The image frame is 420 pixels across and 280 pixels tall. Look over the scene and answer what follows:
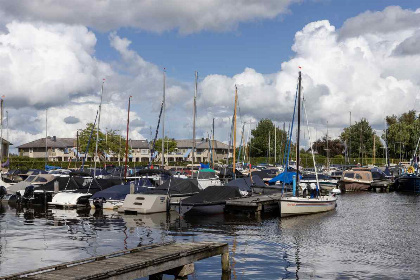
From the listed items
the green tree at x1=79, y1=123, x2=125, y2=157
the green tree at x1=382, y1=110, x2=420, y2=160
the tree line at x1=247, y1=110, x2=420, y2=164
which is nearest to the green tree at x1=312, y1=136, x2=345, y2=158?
the tree line at x1=247, y1=110, x2=420, y2=164

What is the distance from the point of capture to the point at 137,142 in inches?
7229

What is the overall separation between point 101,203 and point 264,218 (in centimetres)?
1334

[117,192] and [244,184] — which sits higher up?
[244,184]

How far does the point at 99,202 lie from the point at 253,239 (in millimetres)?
17247

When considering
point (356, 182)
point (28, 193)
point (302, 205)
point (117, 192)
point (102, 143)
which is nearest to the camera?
point (302, 205)

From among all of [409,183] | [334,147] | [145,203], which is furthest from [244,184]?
[334,147]

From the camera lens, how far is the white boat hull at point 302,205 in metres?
37.0

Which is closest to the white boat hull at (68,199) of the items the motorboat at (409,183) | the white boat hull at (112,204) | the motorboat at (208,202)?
the white boat hull at (112,204)

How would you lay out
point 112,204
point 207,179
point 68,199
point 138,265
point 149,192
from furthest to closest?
point 207,179 → point 68,199 → point 112,204 → point 149,192 → point 138,265

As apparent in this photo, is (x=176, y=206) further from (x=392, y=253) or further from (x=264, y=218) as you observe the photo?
(x=392, y=253)

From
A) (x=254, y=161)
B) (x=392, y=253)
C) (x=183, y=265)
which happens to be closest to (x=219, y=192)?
(x=392, y=253)

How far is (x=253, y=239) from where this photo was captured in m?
27.5

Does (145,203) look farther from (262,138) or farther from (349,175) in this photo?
(262,138)

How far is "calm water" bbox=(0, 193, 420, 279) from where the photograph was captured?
794 inches
